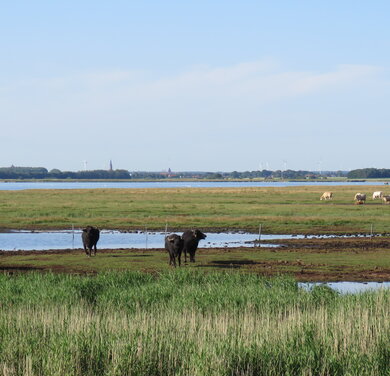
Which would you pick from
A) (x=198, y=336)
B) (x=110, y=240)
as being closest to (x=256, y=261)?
(x=110, y=240)

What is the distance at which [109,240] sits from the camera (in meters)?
49.9

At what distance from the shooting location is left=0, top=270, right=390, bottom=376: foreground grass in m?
14.2

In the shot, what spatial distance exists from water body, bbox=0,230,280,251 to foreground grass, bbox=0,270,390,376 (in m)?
23.2

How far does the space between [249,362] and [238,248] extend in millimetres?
27305

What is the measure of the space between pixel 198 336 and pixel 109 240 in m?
34.8

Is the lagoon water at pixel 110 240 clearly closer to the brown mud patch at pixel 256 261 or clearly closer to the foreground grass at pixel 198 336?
the brown mud patch at pixel 256 261

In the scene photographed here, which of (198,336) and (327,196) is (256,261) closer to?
(198,336)

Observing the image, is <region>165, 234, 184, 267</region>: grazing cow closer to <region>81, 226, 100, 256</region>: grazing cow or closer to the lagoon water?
<region>81, 226, 100, 256</region>: grazing cow

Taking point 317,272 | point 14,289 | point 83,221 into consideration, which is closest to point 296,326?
point 14,289

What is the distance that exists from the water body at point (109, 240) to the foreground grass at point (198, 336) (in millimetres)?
23176

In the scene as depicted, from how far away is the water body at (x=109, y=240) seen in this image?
4541 centimetres

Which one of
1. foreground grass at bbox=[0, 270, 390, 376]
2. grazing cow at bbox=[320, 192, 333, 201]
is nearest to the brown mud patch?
foreground grass at bbox=[0, 270, 390, 376]

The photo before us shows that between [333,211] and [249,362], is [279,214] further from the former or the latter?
[249,362]

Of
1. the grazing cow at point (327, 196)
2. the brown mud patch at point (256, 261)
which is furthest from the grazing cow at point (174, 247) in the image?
the grazing cow at point (327, 196)
